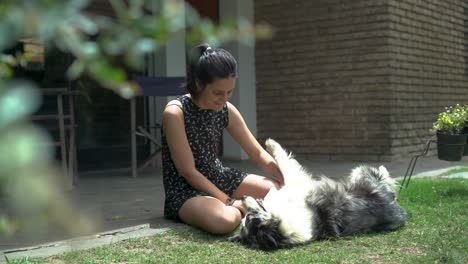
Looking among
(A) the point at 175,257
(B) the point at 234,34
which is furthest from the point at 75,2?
(A) the point at 175,257

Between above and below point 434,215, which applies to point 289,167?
above

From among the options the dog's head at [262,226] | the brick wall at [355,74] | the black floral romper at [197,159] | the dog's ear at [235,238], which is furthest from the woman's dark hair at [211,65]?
the brick wall at [355,74]

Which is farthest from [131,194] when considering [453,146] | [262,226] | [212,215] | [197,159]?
[453,146]

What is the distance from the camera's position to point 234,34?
0.60m

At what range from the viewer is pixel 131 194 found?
5.53 meters

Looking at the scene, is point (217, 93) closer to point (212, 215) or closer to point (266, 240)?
point (212, 215)

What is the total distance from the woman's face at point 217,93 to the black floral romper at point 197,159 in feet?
0.52

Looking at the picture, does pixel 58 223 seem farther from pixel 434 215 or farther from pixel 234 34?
pixel 434 215

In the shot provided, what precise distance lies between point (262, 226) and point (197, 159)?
2.96 ft

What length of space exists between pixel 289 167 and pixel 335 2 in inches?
214

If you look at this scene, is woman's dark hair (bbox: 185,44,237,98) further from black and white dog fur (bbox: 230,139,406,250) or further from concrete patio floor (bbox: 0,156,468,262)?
concrete patio floor (bbox: 0,156,468,262)

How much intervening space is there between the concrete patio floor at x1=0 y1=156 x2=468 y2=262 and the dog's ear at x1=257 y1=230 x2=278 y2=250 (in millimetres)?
810

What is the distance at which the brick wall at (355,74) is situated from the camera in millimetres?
8133

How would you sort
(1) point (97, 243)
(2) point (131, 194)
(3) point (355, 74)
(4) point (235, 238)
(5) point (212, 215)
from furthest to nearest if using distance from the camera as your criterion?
1. (3) point (355, 74)
2. (2) point (131, 194)
3. (5) point (212, 215)
4. (4) point (235, 238)
5. (1) point (97, 243)
